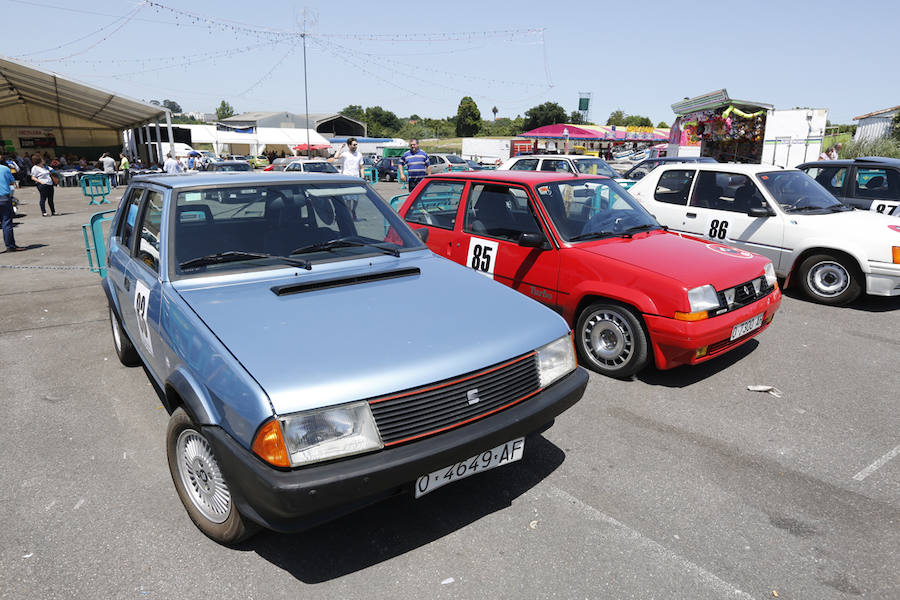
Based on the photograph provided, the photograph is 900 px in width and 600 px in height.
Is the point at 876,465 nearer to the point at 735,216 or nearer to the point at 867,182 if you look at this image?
the point at 735,216

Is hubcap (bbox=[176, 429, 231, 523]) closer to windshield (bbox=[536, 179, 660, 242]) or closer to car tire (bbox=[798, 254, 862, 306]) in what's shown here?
windshield (bbox=[536, 179, 660, 242])

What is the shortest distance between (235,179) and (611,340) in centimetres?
310

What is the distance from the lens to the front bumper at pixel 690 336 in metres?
3.93

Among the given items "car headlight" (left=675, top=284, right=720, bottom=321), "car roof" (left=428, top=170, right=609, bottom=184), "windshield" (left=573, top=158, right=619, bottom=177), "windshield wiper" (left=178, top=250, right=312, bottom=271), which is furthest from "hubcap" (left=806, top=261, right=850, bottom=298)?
"windshield" (left=573, top=158, right=619, bottom=177)

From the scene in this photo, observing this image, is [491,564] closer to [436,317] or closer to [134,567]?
[436,317]

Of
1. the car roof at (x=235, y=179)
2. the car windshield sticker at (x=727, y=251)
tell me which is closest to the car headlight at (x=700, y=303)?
the car windshield sticker at (x=727, y=251)

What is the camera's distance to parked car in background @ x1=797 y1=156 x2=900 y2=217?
805cm

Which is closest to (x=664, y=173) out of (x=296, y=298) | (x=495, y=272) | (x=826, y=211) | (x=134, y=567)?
(x=826, y=211)

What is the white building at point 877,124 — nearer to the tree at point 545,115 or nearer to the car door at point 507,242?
the car door at point 507,242

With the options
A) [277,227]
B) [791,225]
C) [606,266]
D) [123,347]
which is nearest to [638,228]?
[606,266]

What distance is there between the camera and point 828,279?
6.64m

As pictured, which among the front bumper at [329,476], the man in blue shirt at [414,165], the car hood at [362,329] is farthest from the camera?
the man in blue shirt at [414,165]

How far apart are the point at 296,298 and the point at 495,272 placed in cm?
268

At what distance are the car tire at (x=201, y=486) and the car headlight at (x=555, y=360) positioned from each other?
1.53 metres
